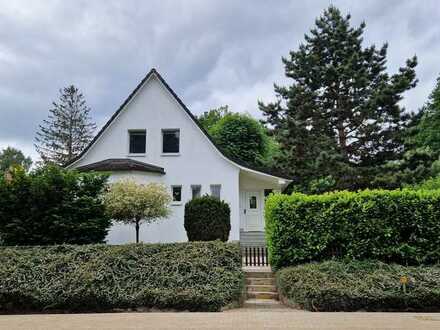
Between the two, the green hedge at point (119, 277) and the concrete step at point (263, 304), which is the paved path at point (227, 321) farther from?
the concrete step at point (263, 304)

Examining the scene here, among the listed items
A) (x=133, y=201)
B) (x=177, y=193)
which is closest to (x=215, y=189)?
(x=177, y=193)

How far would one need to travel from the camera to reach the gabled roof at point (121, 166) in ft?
47.8

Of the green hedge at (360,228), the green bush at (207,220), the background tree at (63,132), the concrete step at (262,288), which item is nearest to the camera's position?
the green hedge at (360,228)

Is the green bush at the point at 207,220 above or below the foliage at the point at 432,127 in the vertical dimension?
below

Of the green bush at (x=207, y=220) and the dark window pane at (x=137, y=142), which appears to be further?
the dark window pane at (x=137, y=142)

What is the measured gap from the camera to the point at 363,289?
7.44m

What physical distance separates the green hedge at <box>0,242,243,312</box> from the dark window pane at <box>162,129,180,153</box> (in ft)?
25.4

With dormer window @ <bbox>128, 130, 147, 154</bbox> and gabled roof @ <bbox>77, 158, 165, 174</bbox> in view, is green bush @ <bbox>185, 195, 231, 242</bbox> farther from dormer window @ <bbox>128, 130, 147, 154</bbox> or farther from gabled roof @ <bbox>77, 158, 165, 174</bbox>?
dormer window @ <bbox>128, 130, 147, 154</bbox>

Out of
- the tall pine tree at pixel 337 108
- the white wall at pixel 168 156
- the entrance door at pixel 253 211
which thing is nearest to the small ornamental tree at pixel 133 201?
the white wall at pixel 168 156

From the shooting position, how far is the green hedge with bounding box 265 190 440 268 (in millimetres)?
8844

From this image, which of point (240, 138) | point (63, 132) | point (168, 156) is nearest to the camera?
point (168, 156)

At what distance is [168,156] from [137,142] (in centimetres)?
178

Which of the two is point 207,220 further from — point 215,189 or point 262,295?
point 262,295

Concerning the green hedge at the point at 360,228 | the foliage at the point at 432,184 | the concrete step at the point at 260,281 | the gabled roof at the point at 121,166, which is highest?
the gabled roof at the point at 121,166
